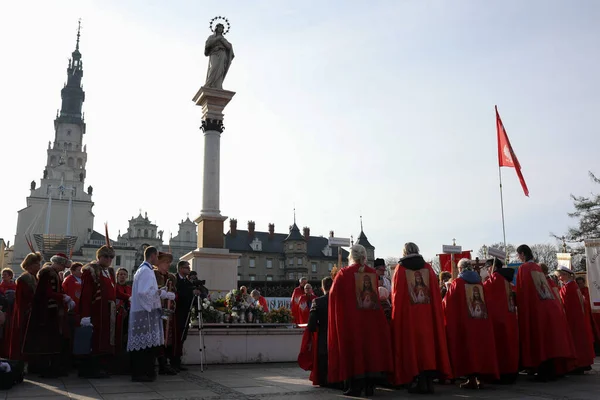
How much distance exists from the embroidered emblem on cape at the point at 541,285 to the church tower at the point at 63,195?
64711 millimetres

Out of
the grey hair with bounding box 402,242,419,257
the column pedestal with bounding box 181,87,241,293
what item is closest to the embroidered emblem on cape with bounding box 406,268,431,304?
the grey hair with bounding box 402,242,419,257

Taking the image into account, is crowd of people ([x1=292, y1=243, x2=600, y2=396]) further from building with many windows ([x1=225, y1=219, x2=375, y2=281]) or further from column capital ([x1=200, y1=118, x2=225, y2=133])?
building with many windows ([x1=225, y1=219, x2=375, y2=281])

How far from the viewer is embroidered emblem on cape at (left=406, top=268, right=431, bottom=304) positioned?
751 centimetres

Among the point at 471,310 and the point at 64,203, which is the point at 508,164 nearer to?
the point at 471,310

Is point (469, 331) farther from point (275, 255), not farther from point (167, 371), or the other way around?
point (275, 255)

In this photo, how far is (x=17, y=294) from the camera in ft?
28.1

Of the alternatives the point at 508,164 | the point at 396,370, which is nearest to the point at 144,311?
the point at 396,370

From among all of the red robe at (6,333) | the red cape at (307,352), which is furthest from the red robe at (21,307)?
the red cape at (307,352)

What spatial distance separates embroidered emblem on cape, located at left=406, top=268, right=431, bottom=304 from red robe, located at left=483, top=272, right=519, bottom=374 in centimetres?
140

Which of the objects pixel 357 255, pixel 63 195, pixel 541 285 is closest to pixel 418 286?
pixel 357 255

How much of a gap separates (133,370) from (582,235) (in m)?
37.0

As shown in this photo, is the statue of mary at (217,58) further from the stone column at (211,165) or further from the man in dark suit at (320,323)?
the man in dark suit at (320,323)

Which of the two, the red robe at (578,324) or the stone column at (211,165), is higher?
the stone column at (211,165)

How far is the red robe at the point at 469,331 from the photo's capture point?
7.72m
